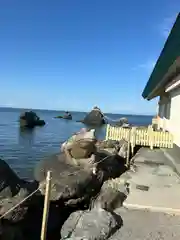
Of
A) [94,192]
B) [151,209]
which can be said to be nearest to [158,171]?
[94,192]

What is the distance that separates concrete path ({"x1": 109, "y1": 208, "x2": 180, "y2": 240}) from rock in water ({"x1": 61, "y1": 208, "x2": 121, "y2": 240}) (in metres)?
0.17

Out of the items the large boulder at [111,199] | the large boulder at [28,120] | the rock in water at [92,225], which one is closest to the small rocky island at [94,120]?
the large boulder at [28,120]

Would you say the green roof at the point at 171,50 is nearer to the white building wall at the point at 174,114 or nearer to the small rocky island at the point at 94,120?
the white building wall at the point at 174,114

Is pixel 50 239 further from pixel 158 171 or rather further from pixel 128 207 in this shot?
pixel 158 171

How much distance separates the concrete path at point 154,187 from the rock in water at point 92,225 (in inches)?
41.9

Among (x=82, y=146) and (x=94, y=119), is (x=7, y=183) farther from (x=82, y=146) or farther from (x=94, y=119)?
(x=94, y=119)

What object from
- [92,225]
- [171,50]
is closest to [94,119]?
[171,50]

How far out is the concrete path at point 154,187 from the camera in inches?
258

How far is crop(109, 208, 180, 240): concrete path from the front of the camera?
5.09m

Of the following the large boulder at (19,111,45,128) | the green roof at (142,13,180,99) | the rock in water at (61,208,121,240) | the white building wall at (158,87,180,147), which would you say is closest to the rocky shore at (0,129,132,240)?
the rock in water at (61,208,121,240)

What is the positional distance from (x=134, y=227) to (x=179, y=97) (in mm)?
7993

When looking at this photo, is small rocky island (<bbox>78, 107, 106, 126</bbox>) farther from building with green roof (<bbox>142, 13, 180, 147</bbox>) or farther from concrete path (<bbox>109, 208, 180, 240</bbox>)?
concrete path (<bbox>109, 208, 180, 240</bbox>)

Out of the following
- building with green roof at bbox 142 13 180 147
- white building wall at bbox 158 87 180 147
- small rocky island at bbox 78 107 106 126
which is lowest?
small rocky island at bbox 78 107 106 126

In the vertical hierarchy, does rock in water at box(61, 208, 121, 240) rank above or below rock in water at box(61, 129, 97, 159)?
below
